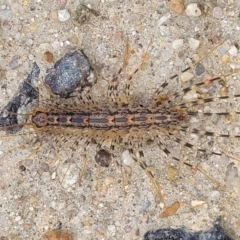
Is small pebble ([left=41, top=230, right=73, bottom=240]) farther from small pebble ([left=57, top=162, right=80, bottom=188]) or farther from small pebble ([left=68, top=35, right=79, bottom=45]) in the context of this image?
small pebble ([left=68, top=35, right=79, bottom=45])

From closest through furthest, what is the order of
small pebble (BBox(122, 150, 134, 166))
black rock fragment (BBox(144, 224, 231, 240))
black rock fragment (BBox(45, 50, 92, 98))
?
black rock fragment (BBox(144, 224, 231, 240)) < black rock fragment (BBox(45, 50, 92, 98)) < small pebble (BBox(122, 150, 134, 166))

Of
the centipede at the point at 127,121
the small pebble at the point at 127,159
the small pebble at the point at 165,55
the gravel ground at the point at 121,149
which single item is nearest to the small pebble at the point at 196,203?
the gravel ground at the point at 121,149

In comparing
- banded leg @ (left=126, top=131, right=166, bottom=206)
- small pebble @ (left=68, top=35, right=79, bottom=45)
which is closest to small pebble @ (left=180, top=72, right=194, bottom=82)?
banded leg @ (left=126, top=131, right=166, bottom=206)

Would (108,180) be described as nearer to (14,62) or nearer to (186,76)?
(186,76)

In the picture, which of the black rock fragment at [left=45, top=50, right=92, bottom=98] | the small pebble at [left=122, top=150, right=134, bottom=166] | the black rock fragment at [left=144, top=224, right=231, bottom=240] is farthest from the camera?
the small pebble at [left=122, top=150, right=134, bottom=166]

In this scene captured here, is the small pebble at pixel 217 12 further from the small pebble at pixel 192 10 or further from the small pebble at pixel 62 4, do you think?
the small pebble at pixel 62 4

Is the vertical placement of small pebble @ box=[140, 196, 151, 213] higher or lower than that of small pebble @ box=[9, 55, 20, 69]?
lower
